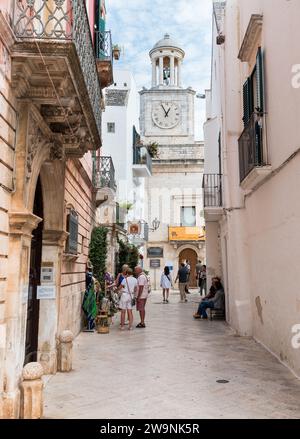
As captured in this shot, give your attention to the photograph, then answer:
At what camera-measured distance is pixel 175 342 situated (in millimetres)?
9797

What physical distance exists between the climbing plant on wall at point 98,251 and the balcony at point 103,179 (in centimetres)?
111

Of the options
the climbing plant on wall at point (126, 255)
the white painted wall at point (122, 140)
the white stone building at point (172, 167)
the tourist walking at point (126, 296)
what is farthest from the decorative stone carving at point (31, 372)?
the white stone building at point (172, 167)

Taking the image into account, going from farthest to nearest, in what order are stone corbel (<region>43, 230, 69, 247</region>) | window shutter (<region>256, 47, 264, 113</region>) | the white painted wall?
the white painted wall < window shutter (<region>256, 47, 264, 113</region>) < stone corbel (<region>43, 230, 69, 247</region>)

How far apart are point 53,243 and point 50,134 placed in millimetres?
1896

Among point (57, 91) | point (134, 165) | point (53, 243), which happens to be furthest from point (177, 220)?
point (57, 91)

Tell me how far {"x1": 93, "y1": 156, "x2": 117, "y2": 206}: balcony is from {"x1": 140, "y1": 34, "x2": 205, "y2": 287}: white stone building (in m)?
15.9

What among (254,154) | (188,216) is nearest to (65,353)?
(254,154)

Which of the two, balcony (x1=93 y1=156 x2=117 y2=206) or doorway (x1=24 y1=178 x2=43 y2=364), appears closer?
doorway (x1=24 y1=178 x2=43 y2=364)

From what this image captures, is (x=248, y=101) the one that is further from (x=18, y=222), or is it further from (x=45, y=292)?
(x=18, y=222)

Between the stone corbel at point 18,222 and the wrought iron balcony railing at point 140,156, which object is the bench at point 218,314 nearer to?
the stone corbel at point 18,222

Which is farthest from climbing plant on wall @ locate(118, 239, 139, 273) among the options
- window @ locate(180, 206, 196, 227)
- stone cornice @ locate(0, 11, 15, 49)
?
stone cornice @ locate(0, 11, 15, 49)

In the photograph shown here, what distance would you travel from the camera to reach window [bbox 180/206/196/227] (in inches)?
1227

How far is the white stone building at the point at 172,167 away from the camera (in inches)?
1204

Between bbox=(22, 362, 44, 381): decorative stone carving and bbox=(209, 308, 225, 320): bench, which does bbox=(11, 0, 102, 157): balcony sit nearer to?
bbox=(22, 362, 44, 381): decorative stone carving
